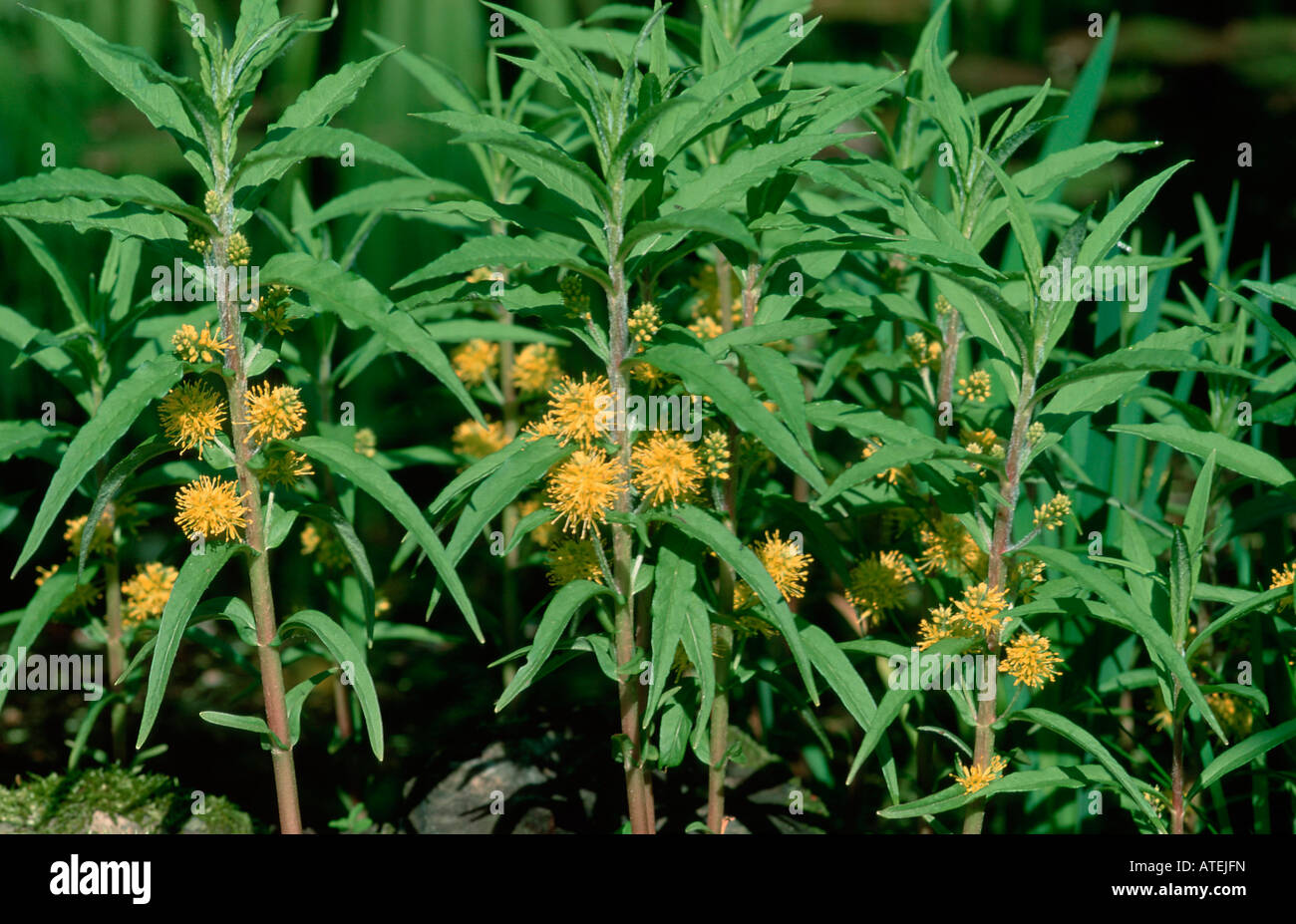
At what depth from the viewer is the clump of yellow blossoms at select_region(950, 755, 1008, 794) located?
1788 millimetres

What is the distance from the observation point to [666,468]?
169cm

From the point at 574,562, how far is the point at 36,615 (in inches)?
34.8

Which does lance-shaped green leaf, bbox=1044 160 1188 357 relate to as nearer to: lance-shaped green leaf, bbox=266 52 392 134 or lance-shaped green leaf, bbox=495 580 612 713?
lance-shaped green leaf, bbox=495 580 612 713

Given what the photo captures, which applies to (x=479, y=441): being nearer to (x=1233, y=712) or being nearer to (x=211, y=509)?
(x=211, y=509)

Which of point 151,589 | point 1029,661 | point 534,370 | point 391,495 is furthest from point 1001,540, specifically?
point 151,589

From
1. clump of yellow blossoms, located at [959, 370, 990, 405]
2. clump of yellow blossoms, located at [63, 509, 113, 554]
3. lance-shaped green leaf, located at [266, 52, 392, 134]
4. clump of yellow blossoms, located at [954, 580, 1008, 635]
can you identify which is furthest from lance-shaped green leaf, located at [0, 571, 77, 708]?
clump of yellow blossoms, located at [959, 370, 990, 405]

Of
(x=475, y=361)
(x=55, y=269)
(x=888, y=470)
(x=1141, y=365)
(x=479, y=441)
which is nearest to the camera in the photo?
(x=1141, y=365)

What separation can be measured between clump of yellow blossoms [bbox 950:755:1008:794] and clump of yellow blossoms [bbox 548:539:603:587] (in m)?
0.62

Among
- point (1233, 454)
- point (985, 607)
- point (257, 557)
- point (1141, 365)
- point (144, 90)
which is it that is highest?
point (144, 90)

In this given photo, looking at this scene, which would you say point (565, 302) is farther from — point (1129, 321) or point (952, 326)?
point (1129, 321)

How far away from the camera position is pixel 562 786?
227cm

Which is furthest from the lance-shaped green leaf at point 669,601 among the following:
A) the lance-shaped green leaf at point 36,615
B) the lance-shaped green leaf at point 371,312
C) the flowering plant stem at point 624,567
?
the lance-shaped green leaf at point 36,615

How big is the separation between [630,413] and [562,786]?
86cm
